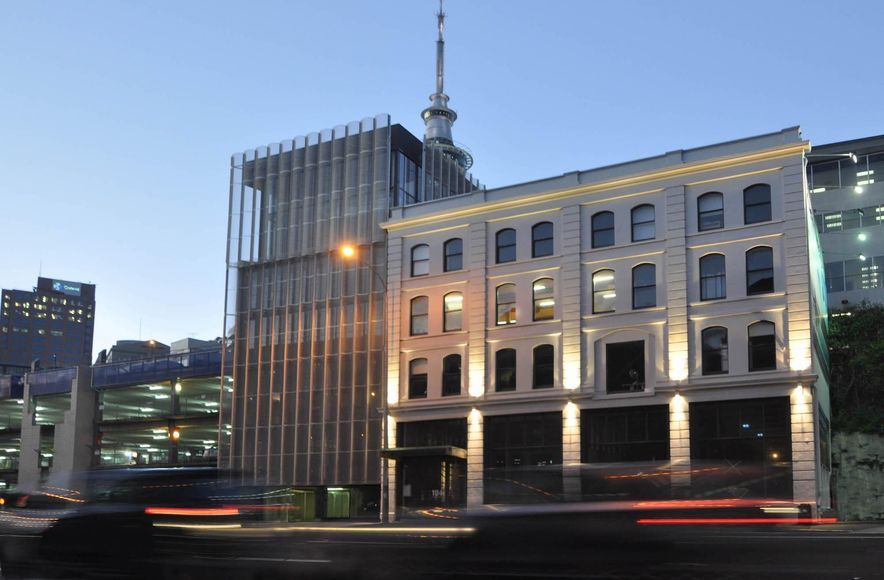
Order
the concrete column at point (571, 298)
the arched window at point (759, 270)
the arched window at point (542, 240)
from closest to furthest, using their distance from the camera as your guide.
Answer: the arched window at point (759, 270) → the concrete column at point (571, 298) → the arched window at point (542, 240)

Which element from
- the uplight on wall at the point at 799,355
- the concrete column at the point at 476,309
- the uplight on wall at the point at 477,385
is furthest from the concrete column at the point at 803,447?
the concrete column at the point at 476,309

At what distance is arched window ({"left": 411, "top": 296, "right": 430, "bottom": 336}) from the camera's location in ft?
156

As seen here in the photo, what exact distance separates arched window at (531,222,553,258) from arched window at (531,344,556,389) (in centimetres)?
424

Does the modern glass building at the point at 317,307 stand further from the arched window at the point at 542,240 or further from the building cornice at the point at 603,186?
the arched window at the point at 542,240

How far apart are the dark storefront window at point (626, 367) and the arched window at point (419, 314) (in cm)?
956

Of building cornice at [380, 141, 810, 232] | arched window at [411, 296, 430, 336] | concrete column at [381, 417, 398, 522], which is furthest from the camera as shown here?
arched window at [411, 296, 430, 336]

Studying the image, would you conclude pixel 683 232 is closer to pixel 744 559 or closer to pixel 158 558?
pixel 744 559

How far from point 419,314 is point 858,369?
2263 centimetres

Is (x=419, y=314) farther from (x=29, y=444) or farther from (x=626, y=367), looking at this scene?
(x=29, y=444)

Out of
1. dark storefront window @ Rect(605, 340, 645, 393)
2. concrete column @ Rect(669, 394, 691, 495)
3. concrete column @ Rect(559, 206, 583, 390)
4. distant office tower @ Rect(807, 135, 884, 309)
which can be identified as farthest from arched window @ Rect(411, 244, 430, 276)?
distant office tower @ Rect(807, 135, 884, 309)

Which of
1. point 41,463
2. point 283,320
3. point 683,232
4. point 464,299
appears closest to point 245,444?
point 283,320

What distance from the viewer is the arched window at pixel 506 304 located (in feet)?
148

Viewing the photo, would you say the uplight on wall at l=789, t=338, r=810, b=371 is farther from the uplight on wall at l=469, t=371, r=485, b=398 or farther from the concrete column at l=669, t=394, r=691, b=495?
the uplight on wall at l=469, t=371, r=485, b=398

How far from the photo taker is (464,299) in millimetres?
46375
